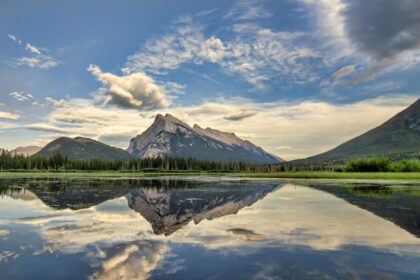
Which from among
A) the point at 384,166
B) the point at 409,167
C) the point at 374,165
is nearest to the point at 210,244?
the point at 374,165

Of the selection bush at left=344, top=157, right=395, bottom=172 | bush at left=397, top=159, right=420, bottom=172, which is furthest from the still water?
bush at left=397, top=159, right=420, bottom=172

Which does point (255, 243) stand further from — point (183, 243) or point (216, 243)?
point (183, 243)

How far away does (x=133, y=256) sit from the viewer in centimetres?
1551


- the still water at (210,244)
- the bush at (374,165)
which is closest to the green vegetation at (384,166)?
the bush at (374,165)

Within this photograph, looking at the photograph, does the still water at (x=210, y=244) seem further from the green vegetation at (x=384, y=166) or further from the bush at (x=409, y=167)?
the bush at (x=409, y=167)

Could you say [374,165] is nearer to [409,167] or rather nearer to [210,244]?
[409,167]

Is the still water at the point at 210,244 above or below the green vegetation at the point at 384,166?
below

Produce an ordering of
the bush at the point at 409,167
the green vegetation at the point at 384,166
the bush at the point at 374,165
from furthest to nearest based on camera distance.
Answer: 1. the bush at the point at 374,165
2. the green vegetation at the point at 384,166
3. the bush at the point at 409,167

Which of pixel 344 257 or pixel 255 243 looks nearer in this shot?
pixel 344 257

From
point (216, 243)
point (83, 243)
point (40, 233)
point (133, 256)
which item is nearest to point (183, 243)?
point (216, 243)

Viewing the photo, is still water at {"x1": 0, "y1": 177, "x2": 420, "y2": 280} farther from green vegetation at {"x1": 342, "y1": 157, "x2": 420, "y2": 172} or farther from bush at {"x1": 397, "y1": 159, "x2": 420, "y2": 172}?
bush at {"x1": 397, "y1": 159, "x2": 420, "y2": 172}

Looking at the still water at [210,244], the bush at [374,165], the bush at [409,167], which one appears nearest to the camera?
the still water at [210,244]

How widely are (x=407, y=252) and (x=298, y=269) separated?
6688mm

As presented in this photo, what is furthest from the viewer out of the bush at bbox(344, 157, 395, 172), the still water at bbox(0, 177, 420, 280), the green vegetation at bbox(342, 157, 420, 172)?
the bush at bbox(344, 157, 395, 172)
